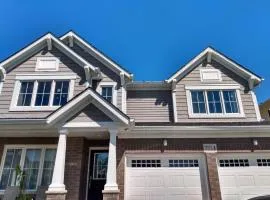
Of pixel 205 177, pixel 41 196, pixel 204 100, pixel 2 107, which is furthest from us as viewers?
pixel 204 100

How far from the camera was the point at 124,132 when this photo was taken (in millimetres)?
9742

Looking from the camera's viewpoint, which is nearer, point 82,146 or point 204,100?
point 82,146

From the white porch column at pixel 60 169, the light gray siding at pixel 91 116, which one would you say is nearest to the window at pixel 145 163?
the light gray siding at pixel 91 116

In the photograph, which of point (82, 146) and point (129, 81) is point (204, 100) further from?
point (82, 146)

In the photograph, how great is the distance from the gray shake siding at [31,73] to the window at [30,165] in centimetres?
144

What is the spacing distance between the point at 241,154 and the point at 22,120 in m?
8.27

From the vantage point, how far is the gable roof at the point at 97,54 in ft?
39.2

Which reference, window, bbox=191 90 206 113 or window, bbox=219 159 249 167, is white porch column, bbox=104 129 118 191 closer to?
window, bbox=219 159 249 167

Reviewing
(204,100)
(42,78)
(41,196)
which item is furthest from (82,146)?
(204,100)

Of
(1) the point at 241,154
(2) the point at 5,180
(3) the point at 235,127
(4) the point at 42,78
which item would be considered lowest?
(2) the point at 5,180

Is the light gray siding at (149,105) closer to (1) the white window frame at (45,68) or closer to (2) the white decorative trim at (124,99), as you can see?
(2) the white decorative trim at (124,99)

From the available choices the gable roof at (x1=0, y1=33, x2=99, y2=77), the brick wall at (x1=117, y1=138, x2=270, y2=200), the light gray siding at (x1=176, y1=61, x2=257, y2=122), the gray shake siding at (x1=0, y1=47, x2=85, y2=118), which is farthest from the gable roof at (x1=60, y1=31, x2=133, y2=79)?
the brick wall at (x1=117, y1=138, x2=270, y2=200)

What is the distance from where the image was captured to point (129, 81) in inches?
473

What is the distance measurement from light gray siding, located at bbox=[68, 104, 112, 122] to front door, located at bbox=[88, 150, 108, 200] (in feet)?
5.82
